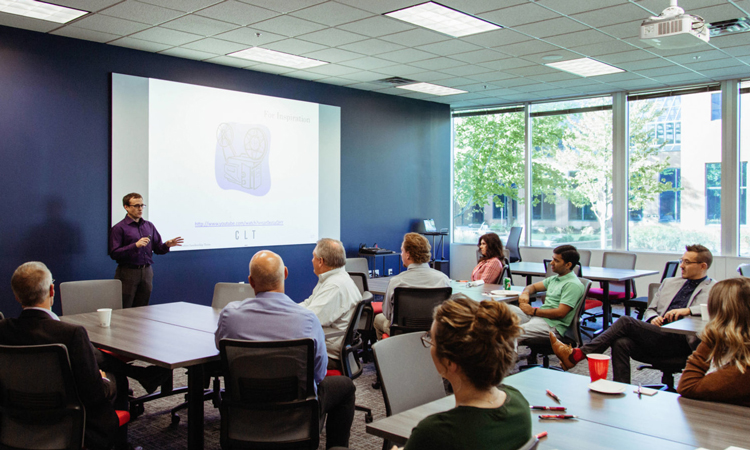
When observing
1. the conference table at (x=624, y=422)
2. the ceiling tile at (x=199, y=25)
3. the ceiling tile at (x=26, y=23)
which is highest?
the ceiling tile at (x=199, y=25)

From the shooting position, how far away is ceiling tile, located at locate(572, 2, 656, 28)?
534cm

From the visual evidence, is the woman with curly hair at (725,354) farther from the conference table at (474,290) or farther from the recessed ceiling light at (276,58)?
the recessed ceiling light at (276,58)

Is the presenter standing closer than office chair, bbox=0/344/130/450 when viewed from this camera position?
No

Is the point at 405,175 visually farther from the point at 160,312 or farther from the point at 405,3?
the point at 160,312

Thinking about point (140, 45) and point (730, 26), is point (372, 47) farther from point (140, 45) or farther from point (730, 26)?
point (730, 26)

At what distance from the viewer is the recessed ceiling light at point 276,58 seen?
699 cm

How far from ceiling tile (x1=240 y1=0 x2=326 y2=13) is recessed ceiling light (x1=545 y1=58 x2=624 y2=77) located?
12.0 feet

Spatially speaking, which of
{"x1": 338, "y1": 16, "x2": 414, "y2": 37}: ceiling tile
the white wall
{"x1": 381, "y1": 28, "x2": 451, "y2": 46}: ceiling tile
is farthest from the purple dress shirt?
the white wall

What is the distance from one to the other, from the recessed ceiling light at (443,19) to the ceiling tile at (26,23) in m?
3.27

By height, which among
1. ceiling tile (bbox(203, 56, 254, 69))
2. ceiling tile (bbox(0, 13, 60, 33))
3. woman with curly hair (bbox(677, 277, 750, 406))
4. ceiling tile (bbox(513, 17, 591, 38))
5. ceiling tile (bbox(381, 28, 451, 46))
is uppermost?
ceiling tile (bbox(203, 56, 254, 69))

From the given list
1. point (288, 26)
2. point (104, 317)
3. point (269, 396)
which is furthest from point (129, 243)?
point (269, 396)

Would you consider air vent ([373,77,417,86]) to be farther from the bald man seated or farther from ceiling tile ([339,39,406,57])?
the bald man seated

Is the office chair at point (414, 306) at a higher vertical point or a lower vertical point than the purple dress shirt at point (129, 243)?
lower

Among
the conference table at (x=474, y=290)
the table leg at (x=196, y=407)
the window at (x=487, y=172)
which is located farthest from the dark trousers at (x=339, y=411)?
the window at (x=487, y=172)
